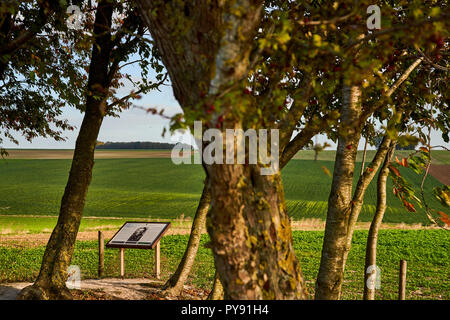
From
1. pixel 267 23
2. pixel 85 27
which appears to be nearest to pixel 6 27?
pixel 85 27

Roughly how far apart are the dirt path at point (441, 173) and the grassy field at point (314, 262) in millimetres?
29173

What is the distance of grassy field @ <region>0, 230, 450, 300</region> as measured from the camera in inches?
454

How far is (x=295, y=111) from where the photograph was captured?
17.6 feet

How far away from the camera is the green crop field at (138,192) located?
97.9 ft

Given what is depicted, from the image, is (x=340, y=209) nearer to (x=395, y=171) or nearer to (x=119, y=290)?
(x=395, y=171)

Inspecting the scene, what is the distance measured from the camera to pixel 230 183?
3859 millimetres

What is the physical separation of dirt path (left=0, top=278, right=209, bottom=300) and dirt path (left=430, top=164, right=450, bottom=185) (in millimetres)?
40015

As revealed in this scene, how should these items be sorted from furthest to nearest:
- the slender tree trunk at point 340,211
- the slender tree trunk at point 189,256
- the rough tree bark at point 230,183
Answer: the slender tree trunk at point 189,256, the slender tree trunk at point 340,211, the rough tree bark at point 230,183

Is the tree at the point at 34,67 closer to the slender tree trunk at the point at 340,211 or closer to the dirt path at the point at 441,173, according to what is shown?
the slender tree trunk at the point at 340,211

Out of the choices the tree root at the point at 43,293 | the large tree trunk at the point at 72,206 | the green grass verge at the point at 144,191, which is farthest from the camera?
the green grass verge at the point at 144,191

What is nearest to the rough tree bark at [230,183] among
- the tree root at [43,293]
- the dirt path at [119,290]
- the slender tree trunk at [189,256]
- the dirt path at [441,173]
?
the tree root at [43,293]

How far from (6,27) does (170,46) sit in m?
6.81

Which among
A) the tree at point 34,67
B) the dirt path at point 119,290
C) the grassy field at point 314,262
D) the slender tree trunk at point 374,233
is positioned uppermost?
the tree at point 34,67

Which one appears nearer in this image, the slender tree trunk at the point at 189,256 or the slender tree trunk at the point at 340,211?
the slender tree trunk at the point at 340,211
